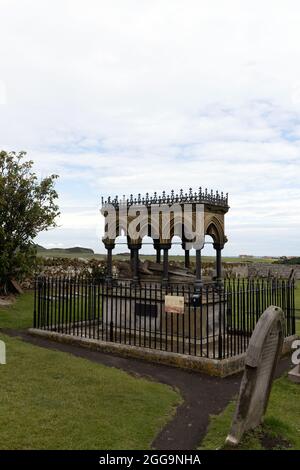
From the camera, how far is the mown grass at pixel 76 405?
5.89 m

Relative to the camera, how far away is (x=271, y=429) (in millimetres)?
6520

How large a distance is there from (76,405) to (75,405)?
0.05 feet

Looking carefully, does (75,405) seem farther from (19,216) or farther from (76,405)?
(19,216)

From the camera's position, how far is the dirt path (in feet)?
20.7

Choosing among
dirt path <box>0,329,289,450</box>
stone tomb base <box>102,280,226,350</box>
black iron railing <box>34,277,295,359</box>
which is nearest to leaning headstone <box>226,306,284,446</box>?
dirt path <box>0,329,289,450</box>

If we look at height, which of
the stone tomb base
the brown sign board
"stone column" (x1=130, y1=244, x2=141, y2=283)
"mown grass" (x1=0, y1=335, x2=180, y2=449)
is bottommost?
"mown grass" (x1=0, y1=335, x2=180, y2=449)

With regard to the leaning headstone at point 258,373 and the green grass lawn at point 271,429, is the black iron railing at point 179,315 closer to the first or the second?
the green grass lawn at point 271,429

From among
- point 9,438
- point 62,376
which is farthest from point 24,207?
point 9,438

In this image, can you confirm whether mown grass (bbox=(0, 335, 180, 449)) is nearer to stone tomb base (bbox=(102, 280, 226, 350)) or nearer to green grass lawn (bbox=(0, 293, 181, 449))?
green grass lawn (bbox=(0, 293, 181, 449))

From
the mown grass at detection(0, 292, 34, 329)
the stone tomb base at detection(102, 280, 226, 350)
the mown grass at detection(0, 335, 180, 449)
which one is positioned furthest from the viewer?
the mown grass at detection(0, 292, 34, 329)

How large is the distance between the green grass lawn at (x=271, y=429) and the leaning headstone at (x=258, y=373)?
0.15 m

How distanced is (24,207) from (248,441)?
15.0 meters

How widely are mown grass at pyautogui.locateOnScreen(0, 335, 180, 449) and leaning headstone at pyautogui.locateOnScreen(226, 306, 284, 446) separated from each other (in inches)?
51.5
